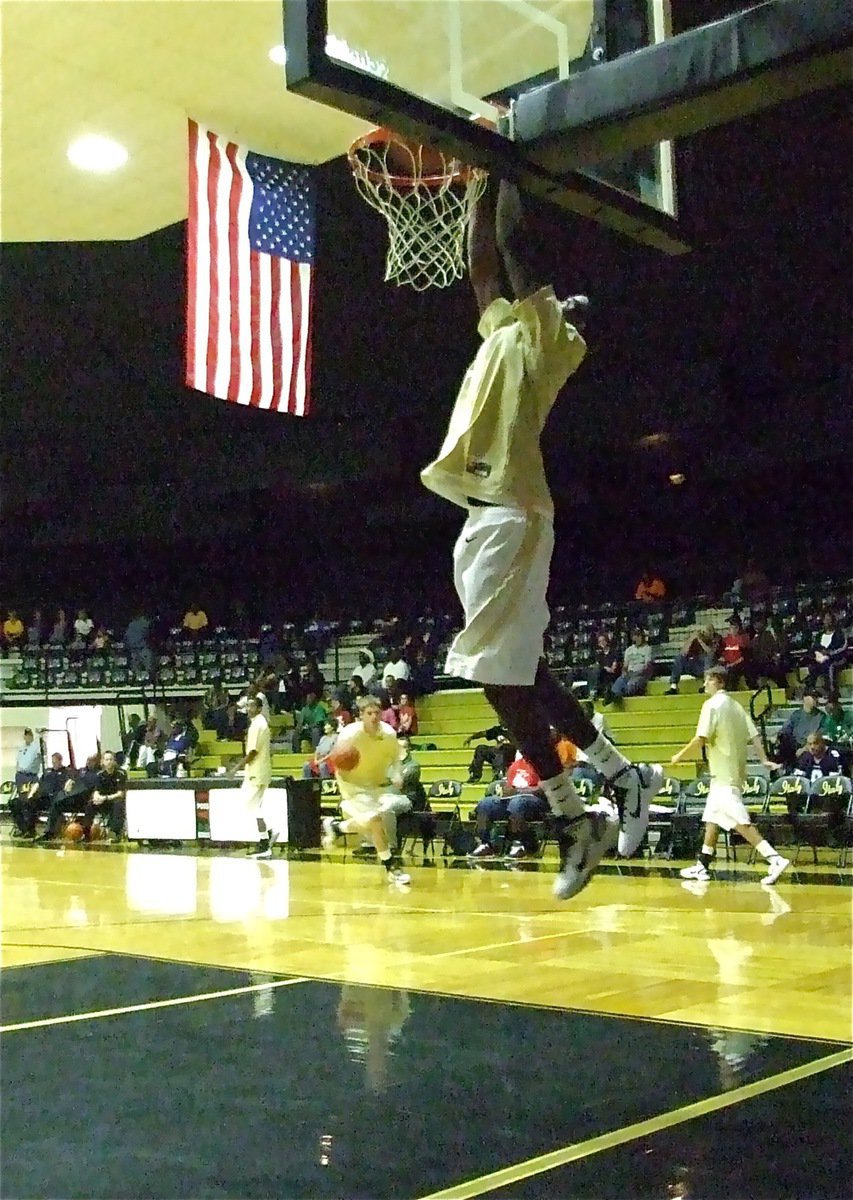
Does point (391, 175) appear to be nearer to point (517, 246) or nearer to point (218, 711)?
point (517, 246)

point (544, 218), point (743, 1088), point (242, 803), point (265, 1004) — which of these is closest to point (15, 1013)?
point (265, 1004)

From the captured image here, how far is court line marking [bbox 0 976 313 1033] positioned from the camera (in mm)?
3803

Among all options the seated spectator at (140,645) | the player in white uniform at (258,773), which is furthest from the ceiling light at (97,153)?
the seated spectator at (140,645)

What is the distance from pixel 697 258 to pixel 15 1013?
11879 millimetres

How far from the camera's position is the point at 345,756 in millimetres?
9070

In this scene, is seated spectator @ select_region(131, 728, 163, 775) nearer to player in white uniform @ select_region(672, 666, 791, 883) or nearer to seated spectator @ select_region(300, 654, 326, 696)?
seated spectator @ select_region(300, 654, 326, 696)

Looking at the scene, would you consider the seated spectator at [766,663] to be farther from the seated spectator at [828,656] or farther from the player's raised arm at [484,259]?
the player's raised arm at [484,259]

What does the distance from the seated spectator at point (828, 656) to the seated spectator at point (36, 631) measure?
1405cm

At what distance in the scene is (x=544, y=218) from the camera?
1166cm

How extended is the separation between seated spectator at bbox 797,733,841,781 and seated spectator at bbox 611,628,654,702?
4.01 m

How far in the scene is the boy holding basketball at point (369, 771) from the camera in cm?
905

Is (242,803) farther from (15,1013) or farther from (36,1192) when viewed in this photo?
(36,1192)

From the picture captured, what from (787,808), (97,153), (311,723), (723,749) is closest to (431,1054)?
(723,749)

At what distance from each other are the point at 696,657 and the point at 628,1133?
12277 millimetres
